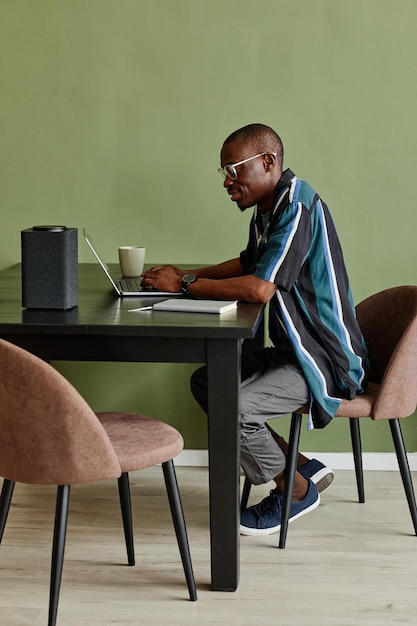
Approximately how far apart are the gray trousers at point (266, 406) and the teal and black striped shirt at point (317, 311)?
1.8 inches

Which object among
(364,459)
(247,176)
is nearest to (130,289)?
(247,176)

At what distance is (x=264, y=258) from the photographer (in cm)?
270

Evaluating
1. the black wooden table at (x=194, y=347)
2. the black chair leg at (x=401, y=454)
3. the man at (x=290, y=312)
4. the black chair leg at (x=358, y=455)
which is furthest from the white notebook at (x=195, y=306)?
the black chair leg at (x=358, y=455)

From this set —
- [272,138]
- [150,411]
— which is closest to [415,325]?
[272,138]

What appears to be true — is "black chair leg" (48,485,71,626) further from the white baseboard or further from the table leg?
the white baseboard

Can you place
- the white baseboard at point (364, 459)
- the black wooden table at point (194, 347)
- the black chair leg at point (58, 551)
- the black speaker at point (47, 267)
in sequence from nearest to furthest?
the black chair leg at point (58, 551) → the black wooden table at point (194, 347) → the black speaker at point (47, 267) → the white baseboard at point (364, 459)

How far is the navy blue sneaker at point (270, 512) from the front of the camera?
117 inches

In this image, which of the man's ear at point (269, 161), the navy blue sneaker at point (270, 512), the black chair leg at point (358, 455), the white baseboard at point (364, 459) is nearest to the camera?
the man's ear at point (269, 161)

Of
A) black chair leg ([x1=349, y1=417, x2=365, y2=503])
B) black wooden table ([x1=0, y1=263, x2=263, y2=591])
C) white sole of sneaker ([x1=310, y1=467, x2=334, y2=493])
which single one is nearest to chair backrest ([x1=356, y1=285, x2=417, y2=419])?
black chair leg ([x1=349, y1=417, x2=365, y2=503])

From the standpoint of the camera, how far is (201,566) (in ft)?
8.96

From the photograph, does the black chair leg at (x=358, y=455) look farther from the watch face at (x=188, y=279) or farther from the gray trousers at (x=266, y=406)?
the watch face at (x=188, y=279)

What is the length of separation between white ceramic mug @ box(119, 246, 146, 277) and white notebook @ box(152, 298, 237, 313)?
537 mm

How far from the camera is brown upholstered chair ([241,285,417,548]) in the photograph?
9.22 feet

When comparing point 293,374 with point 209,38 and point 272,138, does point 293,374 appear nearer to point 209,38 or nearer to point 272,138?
point 272,138
